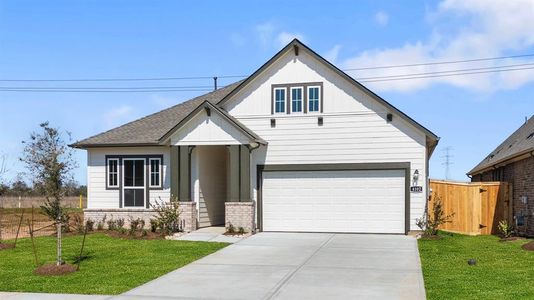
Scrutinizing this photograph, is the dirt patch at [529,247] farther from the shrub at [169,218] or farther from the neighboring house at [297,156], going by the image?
the shrub at [169,218]

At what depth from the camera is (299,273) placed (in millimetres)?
11203

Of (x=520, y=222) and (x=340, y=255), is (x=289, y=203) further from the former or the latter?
(x=520, y=222)

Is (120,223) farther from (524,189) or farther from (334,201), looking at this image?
(524,189)

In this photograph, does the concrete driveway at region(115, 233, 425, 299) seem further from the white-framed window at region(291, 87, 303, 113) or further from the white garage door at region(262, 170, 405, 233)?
the white-framed window at region(291, 87, 303, 113)

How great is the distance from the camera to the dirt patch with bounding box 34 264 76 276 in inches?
441

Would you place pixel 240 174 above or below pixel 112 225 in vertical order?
above

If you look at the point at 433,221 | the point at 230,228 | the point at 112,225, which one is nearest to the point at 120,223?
the point at 112,225

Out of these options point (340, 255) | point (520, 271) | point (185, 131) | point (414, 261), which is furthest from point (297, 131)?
point (520, 271)

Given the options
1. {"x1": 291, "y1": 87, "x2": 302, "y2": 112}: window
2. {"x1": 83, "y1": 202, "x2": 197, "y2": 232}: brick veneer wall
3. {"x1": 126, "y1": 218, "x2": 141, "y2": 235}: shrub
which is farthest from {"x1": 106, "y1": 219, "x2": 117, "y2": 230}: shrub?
{"x1": 291, "y1": 87, "x2": 302, "y2": 112}: window

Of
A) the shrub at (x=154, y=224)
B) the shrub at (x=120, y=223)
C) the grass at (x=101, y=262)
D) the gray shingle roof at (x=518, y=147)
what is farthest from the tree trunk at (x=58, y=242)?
the gray shingle roof at (x=518, y=147)

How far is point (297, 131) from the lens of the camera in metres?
19.5

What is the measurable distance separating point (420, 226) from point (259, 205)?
225 inches

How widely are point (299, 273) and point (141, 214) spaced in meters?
10.4

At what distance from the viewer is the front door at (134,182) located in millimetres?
20609
